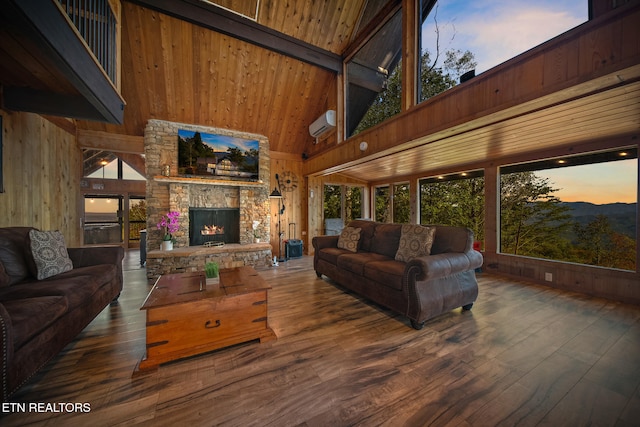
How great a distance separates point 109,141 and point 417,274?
6017 mm

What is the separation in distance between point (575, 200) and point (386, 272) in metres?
3.58

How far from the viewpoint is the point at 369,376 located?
5.43ft

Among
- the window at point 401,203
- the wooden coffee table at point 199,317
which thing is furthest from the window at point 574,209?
the wooden coffee table at point 199,317

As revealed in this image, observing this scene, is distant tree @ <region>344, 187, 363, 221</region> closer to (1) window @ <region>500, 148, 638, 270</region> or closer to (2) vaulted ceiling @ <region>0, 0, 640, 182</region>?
(2) vaulted ceiling @ <region>0, 0, 640, 182</region>

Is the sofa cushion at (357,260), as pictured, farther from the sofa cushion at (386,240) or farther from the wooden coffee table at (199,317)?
the wooden coffee table at (199,317)

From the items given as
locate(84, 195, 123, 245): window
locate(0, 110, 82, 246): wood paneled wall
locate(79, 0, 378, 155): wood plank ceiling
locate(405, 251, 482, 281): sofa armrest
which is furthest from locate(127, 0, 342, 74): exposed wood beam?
locate(84, 195, 123, 245): window

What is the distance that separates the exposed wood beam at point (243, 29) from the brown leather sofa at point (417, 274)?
140 inches

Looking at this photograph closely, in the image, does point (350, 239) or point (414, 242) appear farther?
point (350, 239)

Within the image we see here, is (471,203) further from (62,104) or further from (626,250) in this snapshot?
(62,104)

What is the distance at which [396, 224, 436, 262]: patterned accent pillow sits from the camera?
9.18 feet

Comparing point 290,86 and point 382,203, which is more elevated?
point 290,86

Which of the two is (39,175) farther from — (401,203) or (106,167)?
(401,203)

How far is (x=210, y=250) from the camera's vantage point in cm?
456

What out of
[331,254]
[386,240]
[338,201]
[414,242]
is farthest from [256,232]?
[414,242]
